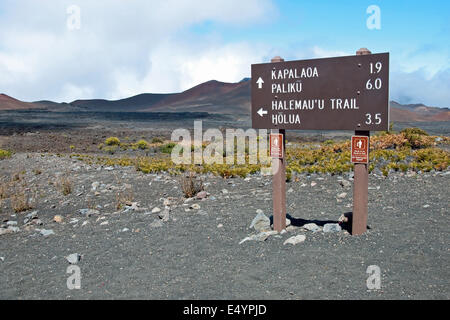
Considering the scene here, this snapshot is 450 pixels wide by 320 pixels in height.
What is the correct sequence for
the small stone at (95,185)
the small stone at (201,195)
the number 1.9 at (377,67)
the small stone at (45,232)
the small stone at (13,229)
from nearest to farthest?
the number 1.9 at (377,67)
the small stone at (45,232)
the small stone at (13,229)
the small stone at (201,195)
the small stone at (95,185)

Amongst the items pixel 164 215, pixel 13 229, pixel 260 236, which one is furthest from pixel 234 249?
pixel 13 229

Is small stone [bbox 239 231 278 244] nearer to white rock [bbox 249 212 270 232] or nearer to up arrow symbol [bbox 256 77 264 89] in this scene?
white rock [bbox 249 212 270 232]

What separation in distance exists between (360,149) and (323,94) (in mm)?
833

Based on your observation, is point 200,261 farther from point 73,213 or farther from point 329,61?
point 73,213

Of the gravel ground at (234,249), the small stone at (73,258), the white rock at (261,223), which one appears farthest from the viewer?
the white rock at (261,223)

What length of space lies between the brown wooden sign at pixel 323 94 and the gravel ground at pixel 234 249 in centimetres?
Answer: 144

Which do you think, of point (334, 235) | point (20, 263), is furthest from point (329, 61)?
point (20, 263)

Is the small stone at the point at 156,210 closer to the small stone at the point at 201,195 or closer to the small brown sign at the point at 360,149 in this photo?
the small stone at the point at 201,195

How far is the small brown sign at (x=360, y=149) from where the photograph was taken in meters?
5.34

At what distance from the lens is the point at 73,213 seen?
8.61 meters

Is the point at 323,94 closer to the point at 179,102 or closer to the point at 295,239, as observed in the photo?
the point at 295,239

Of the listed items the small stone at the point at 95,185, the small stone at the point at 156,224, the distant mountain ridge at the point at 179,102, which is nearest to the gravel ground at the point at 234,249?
the small stone at the point at 156,224
